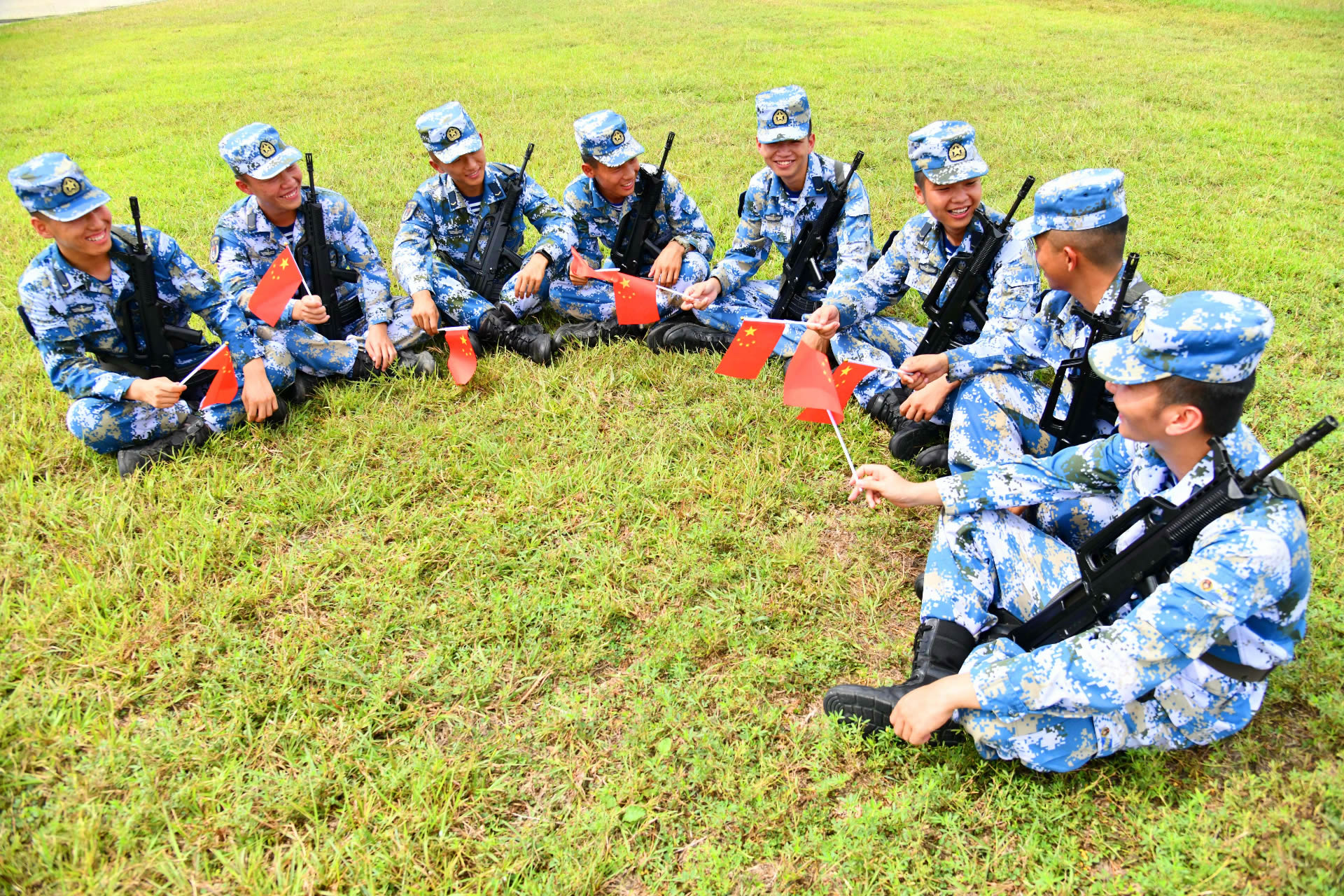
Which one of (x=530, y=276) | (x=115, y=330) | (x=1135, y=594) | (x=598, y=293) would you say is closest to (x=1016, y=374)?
(x=1135, y=594)

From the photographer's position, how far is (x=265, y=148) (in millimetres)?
4980

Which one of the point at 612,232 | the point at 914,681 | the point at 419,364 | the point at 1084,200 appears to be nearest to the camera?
the point at 914,681

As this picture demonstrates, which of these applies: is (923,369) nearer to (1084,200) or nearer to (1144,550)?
(1084,200)

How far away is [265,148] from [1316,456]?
643 centimetres

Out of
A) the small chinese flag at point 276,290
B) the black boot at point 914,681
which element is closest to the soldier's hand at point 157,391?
the small chinese flag at point 276,290

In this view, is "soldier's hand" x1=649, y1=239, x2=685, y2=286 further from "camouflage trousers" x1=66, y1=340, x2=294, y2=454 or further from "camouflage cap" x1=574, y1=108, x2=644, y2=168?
"camouflage trousers" x1=66, y1=340, x2=294, y2=454

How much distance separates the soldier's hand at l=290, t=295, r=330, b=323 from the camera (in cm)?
508

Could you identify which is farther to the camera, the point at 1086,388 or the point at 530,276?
the point at 530,276

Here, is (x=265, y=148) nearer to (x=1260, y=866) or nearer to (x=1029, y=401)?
(x=1029, y=401)

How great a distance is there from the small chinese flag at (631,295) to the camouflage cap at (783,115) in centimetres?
124

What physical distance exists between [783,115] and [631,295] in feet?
5.03

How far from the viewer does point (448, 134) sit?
5434mm

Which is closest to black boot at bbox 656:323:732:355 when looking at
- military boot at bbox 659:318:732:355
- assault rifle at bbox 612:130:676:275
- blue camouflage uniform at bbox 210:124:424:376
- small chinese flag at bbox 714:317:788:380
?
military boot at bbox 659:318:732:355

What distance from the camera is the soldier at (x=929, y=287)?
445cm
